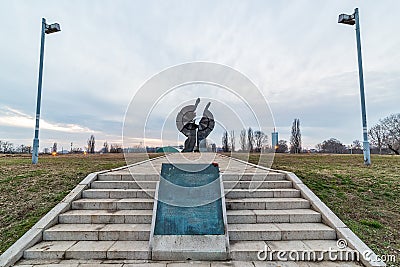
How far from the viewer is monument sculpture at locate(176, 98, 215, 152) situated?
55.4 ft

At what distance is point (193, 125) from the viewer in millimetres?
17188

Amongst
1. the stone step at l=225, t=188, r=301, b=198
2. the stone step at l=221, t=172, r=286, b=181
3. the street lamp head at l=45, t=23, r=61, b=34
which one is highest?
the street lamp head at l=45, t=23, r=61, b=34

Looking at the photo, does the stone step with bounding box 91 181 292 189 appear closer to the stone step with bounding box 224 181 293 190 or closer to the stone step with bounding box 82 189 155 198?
the stone step with bounding box 224 181 293 190

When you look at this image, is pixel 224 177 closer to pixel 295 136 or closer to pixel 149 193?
pixel 149 193

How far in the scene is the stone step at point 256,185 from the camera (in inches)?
209

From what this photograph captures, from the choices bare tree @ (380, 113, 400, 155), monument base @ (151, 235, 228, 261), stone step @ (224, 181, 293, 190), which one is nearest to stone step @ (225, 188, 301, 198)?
stone step @ (224, 181, 293, 190)

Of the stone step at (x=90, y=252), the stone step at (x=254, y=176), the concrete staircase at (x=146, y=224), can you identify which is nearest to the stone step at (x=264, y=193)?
the concrete staircase at (x=146, y=224)

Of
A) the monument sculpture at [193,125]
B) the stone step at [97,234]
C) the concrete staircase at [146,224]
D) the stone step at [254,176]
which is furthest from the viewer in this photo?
the monument sculpture at [193,125]

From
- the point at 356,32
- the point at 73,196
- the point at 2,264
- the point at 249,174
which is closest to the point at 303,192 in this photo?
the point at 249,174

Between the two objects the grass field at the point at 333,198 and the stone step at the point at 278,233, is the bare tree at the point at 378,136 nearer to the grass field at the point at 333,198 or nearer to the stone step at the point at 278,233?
the grass field at the point at 333,198

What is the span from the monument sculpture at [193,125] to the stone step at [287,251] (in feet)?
44.5

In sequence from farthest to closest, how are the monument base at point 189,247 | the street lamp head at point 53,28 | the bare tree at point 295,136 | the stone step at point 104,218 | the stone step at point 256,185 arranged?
1. the bare tree at point 295,136
2. the street lamp head at point 53,28
3. the stone step at point 256,185
4. the stone step at point 104,218
5. the monument base at point 189,247

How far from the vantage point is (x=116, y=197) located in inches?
197

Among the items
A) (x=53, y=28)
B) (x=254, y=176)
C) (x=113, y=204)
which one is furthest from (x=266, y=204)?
(x=53, y=28)
